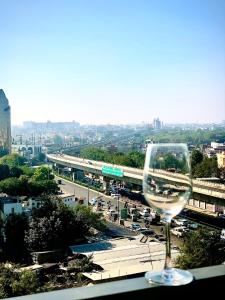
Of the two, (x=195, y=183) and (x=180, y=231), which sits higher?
(x=195, y=183)

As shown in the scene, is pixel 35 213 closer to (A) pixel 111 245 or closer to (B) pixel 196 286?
(A) pixel 111 245

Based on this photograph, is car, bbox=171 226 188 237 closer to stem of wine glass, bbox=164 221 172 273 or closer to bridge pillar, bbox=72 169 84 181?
stem of wine glass, bbox=164 221 172 273

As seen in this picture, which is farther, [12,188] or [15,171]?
[15,171]

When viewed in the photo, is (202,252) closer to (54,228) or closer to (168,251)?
(54,228)

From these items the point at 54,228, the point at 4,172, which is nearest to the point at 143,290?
the point at 54,228

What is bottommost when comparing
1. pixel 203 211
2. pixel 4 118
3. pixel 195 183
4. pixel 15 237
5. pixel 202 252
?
pixel 203 211

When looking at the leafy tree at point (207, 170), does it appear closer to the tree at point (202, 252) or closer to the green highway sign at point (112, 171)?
the green highway sign at point (112, 171)

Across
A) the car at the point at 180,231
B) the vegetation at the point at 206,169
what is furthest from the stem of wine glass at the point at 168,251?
the vegetation at the point at 206,169
